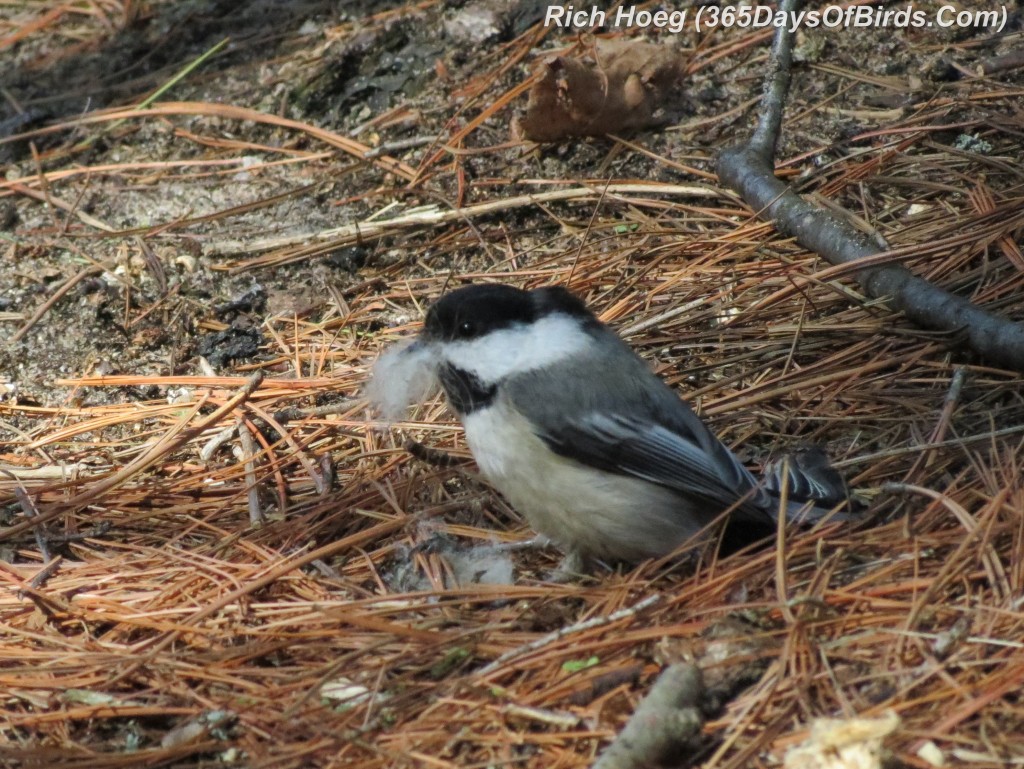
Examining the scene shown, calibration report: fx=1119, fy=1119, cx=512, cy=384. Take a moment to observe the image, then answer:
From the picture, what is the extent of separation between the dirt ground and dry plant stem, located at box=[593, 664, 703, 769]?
69 millimetres

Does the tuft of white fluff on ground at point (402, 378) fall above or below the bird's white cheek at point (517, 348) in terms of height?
below

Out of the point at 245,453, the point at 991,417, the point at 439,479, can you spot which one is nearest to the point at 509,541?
the point at 439,479

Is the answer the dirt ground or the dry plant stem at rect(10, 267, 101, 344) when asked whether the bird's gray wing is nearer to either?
the dirt ground

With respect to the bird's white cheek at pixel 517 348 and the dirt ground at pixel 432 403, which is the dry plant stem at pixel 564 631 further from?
the bird's white cheek at pixel 517 348

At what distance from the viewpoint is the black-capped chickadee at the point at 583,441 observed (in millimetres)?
2490

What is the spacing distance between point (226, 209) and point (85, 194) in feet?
2.05

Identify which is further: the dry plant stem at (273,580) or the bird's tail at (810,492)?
the bird's tail at (810,492)

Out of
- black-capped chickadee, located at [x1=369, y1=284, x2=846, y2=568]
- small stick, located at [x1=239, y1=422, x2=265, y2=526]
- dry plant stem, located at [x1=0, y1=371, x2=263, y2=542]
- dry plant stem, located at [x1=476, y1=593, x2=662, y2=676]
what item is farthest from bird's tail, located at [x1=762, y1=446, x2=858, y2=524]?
dry plant stem, located at [x1=0, y1=371, x2=263, y2=542]

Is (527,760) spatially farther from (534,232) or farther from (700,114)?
(700,114)

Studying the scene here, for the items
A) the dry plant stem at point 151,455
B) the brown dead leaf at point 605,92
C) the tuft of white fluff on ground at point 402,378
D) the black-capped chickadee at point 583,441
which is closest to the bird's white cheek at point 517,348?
the black-capped chickadee at point 583,441

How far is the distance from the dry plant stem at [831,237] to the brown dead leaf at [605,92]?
415mm

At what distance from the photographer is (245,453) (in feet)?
10.1

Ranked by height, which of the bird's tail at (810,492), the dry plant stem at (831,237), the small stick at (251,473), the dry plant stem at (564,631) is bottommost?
the small stick at (251,473)

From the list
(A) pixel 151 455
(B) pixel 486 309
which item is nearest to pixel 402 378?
(B) pixel 486 309
